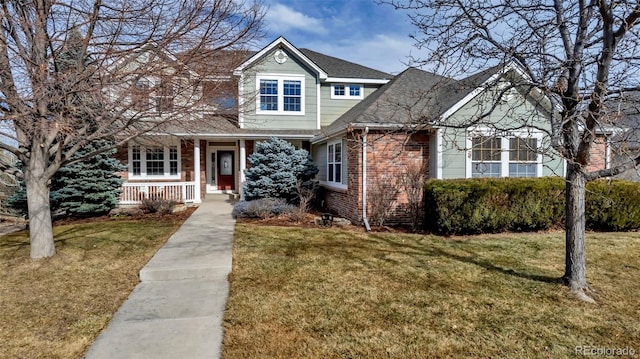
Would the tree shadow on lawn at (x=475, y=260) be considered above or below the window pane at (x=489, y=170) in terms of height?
below

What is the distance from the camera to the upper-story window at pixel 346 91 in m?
16.2

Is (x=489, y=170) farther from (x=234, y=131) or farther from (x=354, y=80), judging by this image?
(x=234, y=131)

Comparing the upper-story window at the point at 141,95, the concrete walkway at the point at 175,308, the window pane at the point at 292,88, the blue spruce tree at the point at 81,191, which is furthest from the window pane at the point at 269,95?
the upper-story window at the point at 141,95

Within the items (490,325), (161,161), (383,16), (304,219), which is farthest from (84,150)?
(490,325)

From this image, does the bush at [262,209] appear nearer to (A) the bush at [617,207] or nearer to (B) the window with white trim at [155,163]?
(B) the window with white trim at [155,163]

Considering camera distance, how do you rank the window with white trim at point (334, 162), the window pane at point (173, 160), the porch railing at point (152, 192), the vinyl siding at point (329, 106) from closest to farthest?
1. the window with white trim at point (334, 162)
2. the porch railing at point (152, 192)
3. the window pane at point (173, 160)
4. the vinyl siding at point (329, 106)

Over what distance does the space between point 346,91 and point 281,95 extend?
3.09 meters

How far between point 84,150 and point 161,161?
341 cm

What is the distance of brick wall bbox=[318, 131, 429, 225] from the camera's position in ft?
34.8

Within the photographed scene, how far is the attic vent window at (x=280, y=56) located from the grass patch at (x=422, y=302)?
32.1 feet

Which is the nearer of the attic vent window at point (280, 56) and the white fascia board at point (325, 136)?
the white fascia board at point (325, 136)

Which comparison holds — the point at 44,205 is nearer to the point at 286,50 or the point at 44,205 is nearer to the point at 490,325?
the point at 490,325

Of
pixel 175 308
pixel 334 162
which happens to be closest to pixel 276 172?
pixel 334 162

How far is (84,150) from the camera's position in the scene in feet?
40.8
